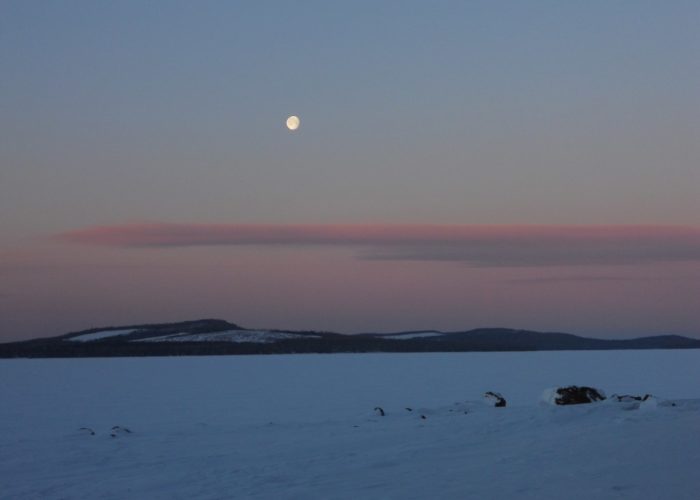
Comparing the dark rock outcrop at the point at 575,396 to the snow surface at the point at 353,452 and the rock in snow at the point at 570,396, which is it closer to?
the rock in snow at the point at 570,396

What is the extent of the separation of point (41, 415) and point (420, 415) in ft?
34.0

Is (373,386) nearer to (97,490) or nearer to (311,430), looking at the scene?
(311,430)

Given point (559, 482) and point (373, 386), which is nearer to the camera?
point (559, 482)

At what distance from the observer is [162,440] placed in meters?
16.7

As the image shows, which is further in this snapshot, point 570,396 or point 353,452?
point 570,396

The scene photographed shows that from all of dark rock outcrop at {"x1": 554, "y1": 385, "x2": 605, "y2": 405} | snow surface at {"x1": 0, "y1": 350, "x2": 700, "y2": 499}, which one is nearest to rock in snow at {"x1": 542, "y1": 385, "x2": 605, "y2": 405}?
dark rock outcrop at {"x1": 554, "y1": 385, "x2": 605, "y2": 405}

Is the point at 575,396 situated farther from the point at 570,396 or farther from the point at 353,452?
the point at 353,452

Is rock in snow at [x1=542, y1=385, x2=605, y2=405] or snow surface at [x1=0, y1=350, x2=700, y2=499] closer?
snow surface at [x1=0, y1=350, x2=700, y2=499]

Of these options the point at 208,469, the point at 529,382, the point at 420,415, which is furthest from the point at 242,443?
the point at 529,382

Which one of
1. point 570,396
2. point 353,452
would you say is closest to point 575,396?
point 570,396

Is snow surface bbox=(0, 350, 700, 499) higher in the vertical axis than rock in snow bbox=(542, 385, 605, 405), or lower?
lower

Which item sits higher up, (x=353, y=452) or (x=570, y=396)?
(x=570, y=396)

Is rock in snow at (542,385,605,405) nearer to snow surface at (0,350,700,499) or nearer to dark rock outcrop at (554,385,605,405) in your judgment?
dark rock outcrop at (554,385,605,405)

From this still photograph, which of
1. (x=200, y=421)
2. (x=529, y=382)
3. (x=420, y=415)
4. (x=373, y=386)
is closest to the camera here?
(x=420, y=415)
